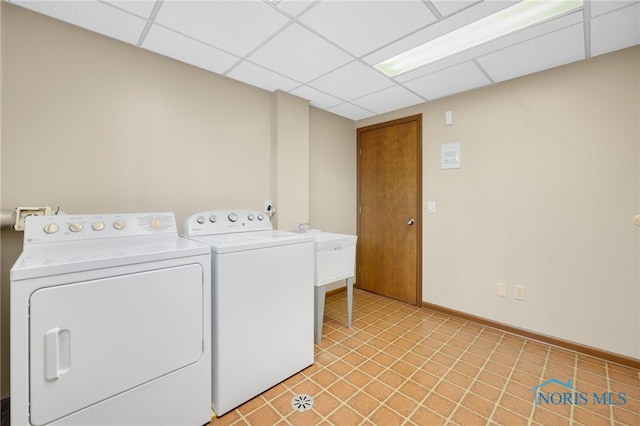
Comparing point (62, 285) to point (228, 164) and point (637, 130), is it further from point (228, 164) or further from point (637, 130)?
point (637, 130)

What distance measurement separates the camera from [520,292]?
240 cm

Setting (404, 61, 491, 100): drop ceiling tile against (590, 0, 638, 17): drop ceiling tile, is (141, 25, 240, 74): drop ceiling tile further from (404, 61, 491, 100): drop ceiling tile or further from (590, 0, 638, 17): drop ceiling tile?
(590, 0, 638, 17): drop ceiling tile

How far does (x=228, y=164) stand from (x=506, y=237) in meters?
2.56

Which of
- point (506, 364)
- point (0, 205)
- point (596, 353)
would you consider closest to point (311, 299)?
point (506, 364)

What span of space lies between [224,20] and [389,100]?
1.81m

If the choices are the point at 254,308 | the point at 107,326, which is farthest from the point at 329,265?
the point at 107,326

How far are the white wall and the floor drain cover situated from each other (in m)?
1.86

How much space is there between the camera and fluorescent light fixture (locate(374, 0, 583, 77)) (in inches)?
63.4

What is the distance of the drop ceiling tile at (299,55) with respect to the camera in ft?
5.92

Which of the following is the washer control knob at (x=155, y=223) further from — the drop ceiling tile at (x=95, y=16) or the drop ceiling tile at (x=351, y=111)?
the drop ceiling tile at (x=351, y=111)

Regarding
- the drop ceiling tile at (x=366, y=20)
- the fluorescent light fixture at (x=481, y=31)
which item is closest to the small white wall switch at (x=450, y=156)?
the fluorescent light fixture at (x=481, y=31)

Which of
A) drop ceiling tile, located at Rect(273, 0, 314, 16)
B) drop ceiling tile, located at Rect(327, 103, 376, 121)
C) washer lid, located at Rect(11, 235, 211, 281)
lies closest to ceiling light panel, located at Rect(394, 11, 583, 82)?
drop ceiling tile, located at Rect(327, 103, 376, 121)

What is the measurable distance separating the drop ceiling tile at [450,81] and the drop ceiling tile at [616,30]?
2.21ft

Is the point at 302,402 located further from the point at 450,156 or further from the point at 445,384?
the point at 450,156
